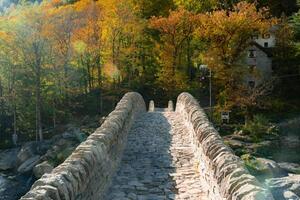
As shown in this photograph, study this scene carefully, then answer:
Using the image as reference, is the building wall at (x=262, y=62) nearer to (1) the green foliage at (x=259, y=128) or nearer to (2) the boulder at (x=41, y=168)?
(1) the green foliage at (x=259, y=128)

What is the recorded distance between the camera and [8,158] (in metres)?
38.6

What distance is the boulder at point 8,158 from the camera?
3691cm

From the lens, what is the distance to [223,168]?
24.0 feet

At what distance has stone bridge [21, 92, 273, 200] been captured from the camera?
6223 millimetres

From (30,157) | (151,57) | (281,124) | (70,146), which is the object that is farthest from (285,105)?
(30,157)

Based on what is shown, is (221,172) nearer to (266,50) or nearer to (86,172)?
(86,172)

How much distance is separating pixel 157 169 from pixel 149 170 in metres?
0.20

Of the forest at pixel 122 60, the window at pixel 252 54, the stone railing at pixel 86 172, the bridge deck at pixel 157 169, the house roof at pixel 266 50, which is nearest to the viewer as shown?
the stone railing at pixel 86 172

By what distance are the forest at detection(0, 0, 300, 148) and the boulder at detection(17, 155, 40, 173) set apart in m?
4.22

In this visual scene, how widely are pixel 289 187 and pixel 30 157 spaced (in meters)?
25.5

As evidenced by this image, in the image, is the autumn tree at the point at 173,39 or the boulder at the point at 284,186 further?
the autumn tree at the point at 173,39

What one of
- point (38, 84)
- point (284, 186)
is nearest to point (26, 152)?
point (38, 84)

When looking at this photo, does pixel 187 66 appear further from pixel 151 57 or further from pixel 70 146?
pixel 70 146

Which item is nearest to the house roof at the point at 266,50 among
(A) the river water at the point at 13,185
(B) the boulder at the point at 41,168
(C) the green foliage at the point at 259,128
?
(C) the green foliage at the point at 259,128
